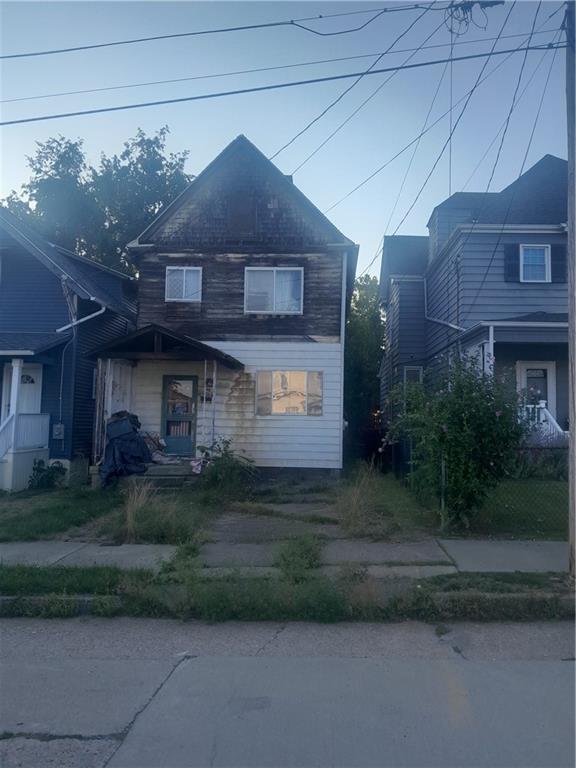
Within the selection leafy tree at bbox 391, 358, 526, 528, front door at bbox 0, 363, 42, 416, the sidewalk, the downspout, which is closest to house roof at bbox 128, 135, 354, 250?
front door at bbox 0, 363, 42, 416

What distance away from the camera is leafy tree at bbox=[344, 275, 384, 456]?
24781 mm

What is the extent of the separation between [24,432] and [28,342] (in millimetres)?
2089

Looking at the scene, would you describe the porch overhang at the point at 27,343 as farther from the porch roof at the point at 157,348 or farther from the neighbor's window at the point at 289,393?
the neighbor's window at the point at 289,393

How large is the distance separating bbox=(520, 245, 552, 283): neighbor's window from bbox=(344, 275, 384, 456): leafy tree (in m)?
7.07

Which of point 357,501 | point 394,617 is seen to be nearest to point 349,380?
point 357,501

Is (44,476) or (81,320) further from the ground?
(81,320)

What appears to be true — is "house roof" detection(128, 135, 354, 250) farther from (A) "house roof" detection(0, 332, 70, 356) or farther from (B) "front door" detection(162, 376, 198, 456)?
(B) "front door" detection(162, 376, 198, 456)

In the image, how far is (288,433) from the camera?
1756 centimetres

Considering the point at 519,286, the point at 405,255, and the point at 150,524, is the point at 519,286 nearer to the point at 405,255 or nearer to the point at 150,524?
the point at 405,255

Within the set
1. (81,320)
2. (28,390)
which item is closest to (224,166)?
(81,320)

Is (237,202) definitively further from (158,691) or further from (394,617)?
(158,691)

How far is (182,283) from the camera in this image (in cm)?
1805

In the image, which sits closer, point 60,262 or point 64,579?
point 64,579

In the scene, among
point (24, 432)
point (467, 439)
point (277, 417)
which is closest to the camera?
point (467, 439)
